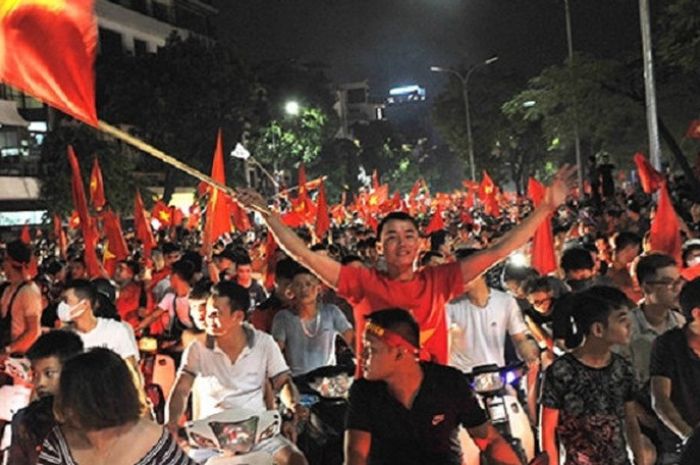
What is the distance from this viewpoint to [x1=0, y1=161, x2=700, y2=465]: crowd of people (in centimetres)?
374

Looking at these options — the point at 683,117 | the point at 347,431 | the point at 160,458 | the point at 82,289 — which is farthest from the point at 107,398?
the point at 683,117

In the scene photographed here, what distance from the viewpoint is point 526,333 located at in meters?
6.80

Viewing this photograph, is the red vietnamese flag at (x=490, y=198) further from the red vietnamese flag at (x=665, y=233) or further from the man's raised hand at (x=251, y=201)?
the man's raised hand at (x=251, y=201)

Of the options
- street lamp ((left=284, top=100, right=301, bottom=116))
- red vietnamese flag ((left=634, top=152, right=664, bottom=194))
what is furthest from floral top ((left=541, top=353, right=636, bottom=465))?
street lamp ((left=284, top=100, right=301, bottom=116))

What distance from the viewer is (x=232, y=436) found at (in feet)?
14.5

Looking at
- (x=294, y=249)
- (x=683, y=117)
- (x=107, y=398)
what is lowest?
(x=107, y=398)

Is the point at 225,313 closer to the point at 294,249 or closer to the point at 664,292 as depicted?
the point at 294,249

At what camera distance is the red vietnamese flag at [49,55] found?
194 inches

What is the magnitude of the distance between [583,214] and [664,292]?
582 inches

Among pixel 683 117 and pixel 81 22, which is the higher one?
pixel 683 117

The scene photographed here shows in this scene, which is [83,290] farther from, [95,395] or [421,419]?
[421,419]

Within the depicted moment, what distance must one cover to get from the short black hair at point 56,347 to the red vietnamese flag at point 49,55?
112 cm

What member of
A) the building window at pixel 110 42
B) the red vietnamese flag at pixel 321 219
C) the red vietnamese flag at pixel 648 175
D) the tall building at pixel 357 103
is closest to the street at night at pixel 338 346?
the red vietnamese flag at pixel 648 175

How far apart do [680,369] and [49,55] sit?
11.9 ft
